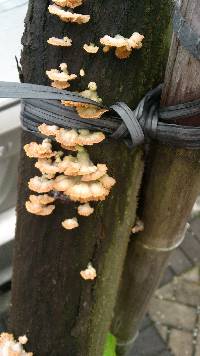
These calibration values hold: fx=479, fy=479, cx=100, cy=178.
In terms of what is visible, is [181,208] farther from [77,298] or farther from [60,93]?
[60,93]

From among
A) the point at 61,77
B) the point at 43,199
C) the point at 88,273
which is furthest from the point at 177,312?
the point at 61,77

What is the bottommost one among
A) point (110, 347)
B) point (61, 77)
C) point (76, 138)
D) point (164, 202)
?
point (110, 347)

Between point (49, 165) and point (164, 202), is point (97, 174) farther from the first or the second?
point (164, 202)

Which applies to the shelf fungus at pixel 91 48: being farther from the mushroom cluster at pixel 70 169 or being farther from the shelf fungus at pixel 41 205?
the shelf fungus at pixel 41 205

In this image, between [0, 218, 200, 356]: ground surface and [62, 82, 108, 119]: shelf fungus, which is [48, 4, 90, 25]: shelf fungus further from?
[0, 218, 200, 356]: ground surface

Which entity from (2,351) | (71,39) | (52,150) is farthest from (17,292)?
(71,39)

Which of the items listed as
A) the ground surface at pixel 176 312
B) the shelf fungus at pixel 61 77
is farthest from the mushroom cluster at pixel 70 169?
the ground surface at pixel 176 312
